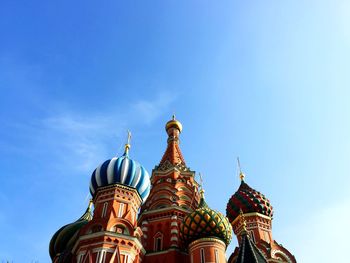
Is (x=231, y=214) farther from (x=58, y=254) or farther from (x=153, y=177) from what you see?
(x=58, y=254)

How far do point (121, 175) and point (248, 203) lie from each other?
9.47m

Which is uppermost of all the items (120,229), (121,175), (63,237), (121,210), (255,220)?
(121,175)

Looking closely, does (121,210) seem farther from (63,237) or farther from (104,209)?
(63,237)

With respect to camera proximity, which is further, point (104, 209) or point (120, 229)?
point (104, 209)

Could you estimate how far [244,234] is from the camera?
59.1ft

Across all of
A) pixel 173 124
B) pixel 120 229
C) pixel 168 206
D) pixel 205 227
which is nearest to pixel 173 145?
pixel 173 124

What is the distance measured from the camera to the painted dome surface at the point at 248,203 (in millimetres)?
24875

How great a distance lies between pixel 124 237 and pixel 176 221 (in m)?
5.91

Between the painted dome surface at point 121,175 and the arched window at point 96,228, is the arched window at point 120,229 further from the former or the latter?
the painted dome surface at point 121,175

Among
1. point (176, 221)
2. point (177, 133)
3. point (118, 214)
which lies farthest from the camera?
point (177, 133)

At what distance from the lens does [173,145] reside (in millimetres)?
32062

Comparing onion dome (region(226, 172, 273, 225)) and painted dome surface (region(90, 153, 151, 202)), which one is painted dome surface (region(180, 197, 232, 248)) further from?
onion dome (region(226, 172, 273, 225))

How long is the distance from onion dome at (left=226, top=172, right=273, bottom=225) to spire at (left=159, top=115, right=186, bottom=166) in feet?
19.0

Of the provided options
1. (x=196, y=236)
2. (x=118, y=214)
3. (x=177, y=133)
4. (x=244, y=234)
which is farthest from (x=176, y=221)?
(x=177, y=133)
